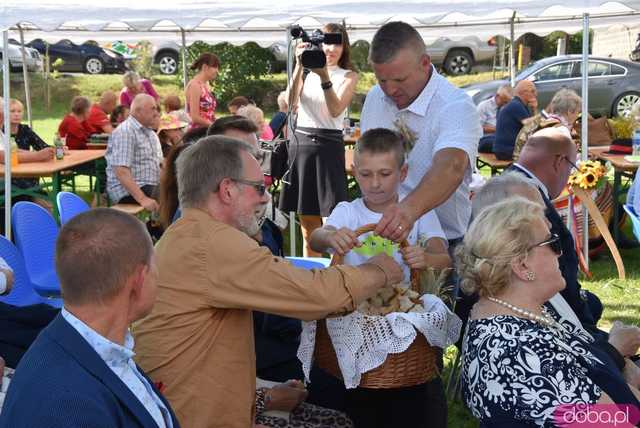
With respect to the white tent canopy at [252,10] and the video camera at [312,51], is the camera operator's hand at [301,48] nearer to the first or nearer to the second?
the video camera at [312,51]

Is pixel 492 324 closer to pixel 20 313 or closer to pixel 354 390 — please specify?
pixel 354 390

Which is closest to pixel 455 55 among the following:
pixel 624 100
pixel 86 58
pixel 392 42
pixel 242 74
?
pixel 242 74

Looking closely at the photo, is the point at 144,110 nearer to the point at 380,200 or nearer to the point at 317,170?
the point at 317,170

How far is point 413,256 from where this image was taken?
9.64 ft

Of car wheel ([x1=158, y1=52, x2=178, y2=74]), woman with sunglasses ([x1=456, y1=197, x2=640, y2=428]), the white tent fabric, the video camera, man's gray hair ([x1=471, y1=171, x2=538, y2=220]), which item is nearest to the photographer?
woman with sunglasses ([x1=456, y1=197, x2=640, y2=428])

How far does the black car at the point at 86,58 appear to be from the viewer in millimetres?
27469

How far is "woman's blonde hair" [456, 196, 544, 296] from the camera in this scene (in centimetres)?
273

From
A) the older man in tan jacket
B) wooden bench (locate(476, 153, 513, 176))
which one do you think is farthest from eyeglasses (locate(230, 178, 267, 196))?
wooden bench (locate(476, 153, 513, 176))

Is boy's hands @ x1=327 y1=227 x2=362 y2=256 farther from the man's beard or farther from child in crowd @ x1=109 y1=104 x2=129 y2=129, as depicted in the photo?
child in crowd @ x1=109 y1=104 x2=129 y2=129

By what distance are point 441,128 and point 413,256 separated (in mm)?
887

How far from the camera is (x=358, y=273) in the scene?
8.78 feet

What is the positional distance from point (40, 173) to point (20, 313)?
14.8 ft

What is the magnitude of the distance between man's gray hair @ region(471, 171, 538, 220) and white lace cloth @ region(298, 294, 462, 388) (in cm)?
68

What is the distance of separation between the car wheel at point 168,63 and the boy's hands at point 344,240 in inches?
1008
